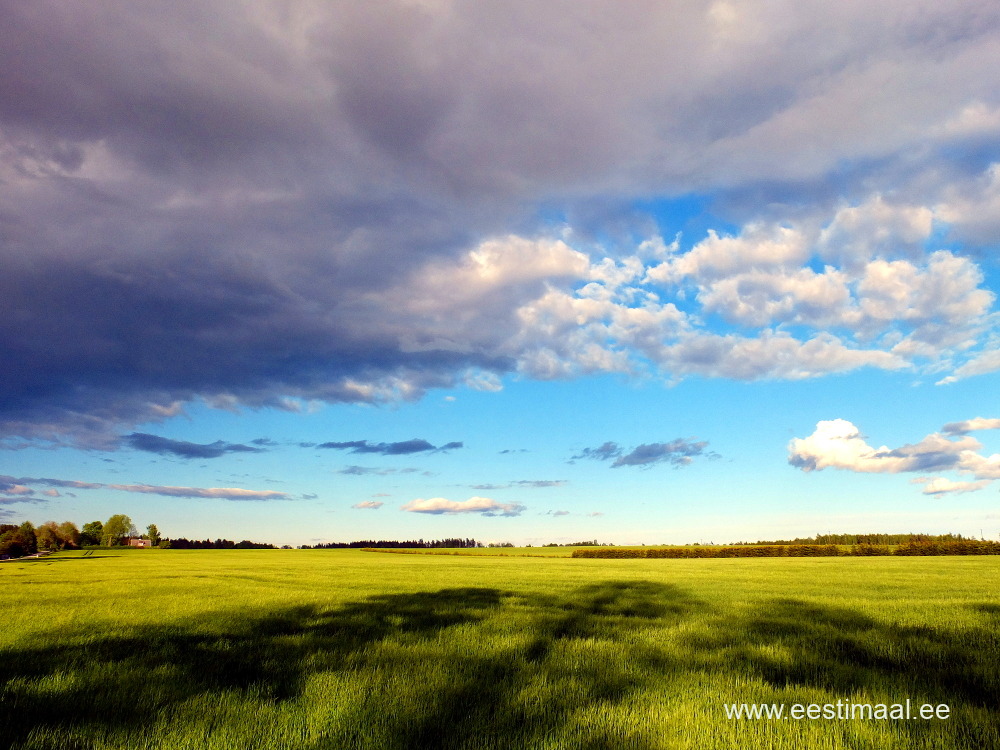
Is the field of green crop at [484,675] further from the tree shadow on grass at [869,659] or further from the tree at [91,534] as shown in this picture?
the tree at [91,534]

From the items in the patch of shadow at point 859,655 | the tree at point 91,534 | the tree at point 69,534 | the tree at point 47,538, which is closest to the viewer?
the patch of shadow at point 859,655

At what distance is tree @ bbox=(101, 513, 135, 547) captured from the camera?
16362 centimetres

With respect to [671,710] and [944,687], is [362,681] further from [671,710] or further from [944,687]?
[944,687]

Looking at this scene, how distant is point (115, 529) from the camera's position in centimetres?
16450

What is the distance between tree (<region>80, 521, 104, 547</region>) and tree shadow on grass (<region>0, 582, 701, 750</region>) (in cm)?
19864

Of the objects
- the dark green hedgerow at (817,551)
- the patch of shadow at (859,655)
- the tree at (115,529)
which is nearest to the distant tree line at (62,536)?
the tree at (115,529)

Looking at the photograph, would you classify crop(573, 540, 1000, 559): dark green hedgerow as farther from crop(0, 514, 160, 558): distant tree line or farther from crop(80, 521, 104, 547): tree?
crop(80, 521, 104, 547): tree

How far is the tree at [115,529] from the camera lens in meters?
164

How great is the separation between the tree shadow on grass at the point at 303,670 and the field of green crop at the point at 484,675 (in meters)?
0.04

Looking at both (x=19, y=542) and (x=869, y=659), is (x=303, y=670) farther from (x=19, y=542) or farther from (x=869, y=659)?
(x=19, y=542)

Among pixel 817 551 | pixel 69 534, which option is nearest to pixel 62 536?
pixel 69 534

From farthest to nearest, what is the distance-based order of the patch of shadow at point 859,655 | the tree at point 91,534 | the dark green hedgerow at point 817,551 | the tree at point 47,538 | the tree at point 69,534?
the tree at point 91,534 < the tree at point 69,534 < the tree at point 47,538 < the dark green hedgerow at point 817,551 < the patch of shadow at point 859,655

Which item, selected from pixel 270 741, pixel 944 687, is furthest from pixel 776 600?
pixel 270 741

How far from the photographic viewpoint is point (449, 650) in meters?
8.97
